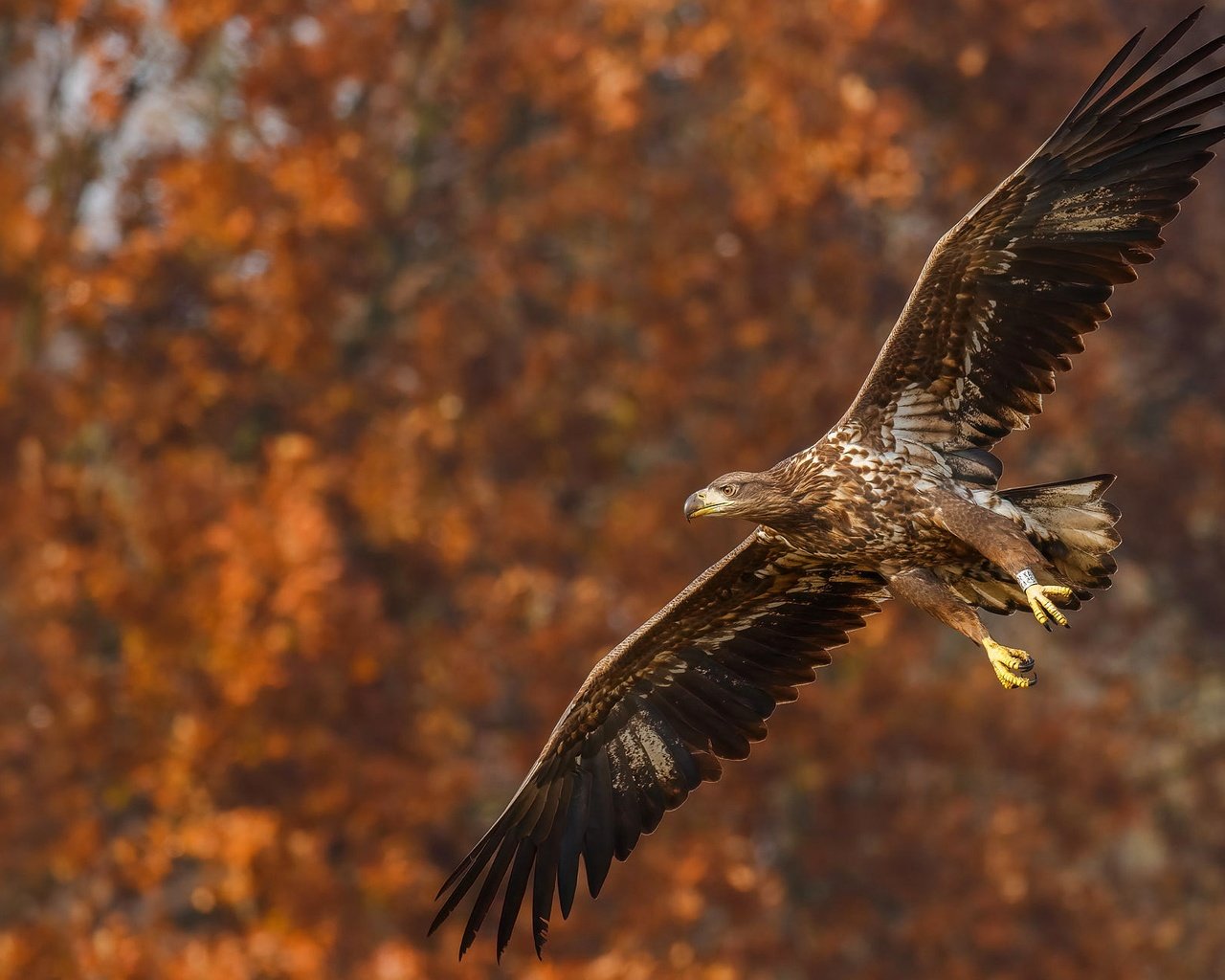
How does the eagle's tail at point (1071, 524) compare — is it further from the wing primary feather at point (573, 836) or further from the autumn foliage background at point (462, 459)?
the autumn foliage background at point (462, 459)

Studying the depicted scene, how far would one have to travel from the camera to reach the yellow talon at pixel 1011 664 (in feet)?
26.0

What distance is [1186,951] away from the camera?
22469 mm

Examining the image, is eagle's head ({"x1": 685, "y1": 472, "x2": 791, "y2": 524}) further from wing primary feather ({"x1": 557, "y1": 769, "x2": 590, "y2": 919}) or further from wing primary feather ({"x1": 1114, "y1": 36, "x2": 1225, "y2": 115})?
wing primary feather ({"x1": 1114, "y1": 36, "x2": 1225, "y2": 115})

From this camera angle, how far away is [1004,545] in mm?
8016

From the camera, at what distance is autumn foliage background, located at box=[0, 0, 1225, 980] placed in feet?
60.6

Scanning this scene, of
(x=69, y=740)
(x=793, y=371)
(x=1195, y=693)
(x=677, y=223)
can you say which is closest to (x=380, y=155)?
(x=677, y=223)

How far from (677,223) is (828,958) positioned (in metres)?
7.09

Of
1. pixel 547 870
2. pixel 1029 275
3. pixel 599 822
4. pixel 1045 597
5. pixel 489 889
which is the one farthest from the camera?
pixel 599 822

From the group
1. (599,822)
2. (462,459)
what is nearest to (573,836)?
(599,822)

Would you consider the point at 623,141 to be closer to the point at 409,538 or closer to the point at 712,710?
the point at 409,538

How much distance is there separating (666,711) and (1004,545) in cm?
229

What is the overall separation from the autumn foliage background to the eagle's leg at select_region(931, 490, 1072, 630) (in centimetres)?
1036

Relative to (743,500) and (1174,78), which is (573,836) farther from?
(1174,78)

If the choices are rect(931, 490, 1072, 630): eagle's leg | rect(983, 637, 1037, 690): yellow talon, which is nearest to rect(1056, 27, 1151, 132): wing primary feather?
rect(931, 490, 1072, 630): eagle's leg
